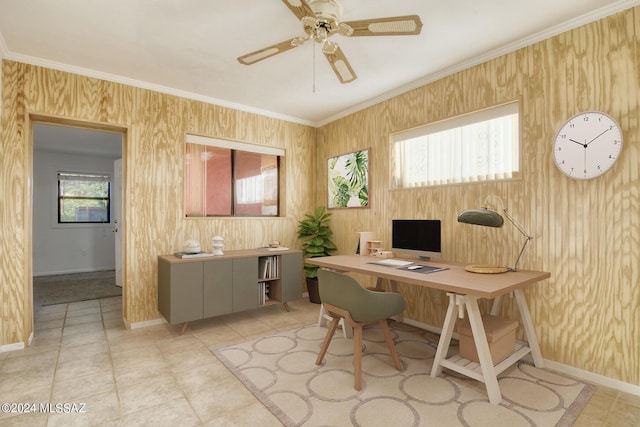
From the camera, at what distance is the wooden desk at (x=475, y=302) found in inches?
79.0

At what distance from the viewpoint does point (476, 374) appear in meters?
2.12

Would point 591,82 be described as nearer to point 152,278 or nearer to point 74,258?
point 152,278

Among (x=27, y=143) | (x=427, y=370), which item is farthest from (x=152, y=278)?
(x=427, y=370)

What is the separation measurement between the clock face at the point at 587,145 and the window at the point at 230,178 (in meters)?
3.30

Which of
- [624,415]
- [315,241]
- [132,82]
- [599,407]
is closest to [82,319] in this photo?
[132,82]

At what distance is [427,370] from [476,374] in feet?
1.37

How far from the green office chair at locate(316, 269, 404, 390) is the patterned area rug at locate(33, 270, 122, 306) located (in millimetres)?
3974

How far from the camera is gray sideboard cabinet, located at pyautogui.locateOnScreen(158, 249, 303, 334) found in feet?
10.5

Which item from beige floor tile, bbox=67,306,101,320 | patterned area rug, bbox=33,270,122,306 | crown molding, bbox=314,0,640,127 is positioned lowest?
beige floor tile, bbox=67,306,101,320

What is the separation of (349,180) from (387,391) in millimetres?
2725

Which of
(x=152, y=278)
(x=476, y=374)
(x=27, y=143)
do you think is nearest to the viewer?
(x=476, y=374)

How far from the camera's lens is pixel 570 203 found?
2.38 metres

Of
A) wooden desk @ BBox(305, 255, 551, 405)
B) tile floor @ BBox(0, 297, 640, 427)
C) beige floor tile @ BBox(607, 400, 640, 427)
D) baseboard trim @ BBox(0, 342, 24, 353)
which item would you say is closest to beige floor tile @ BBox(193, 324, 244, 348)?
tile floor @ BBox(0, 297, 640, 427)

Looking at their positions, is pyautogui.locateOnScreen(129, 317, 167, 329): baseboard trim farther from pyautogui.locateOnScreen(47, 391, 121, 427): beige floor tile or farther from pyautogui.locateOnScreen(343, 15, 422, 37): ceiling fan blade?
pyautogui.locateOnScreen(343, 15, 422, 37): ceiling fan blade
